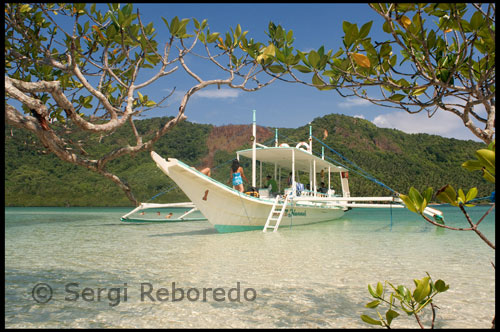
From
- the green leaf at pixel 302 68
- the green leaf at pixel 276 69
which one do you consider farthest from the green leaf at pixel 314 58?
the green leaf at pixel 276 69

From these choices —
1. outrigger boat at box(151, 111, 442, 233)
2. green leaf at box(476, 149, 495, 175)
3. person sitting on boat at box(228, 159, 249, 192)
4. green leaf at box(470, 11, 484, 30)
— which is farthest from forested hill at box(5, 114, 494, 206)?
green leaf at box(476, 149, 495, 175)

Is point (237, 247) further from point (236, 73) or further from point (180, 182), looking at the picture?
point (236, 73)

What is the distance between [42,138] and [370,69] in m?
1.73

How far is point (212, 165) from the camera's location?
83.4 feet

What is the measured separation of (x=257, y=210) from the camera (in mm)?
8734

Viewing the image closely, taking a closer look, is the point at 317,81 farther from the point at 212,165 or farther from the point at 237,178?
the point at 212,165

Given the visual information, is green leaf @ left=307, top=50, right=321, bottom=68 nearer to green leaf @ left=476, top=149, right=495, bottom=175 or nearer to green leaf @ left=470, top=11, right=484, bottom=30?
green leaf @ left=470, top=11, right=484, bottom=30

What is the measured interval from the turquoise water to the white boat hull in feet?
4.97

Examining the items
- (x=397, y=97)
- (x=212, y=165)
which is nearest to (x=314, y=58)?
(x=397, y=97)

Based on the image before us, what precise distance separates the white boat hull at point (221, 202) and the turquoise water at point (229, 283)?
151cm

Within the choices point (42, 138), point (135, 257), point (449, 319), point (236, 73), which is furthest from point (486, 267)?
point (42, 138)

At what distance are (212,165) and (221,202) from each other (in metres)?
17.8

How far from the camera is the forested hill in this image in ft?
114

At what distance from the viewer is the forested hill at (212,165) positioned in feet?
114
